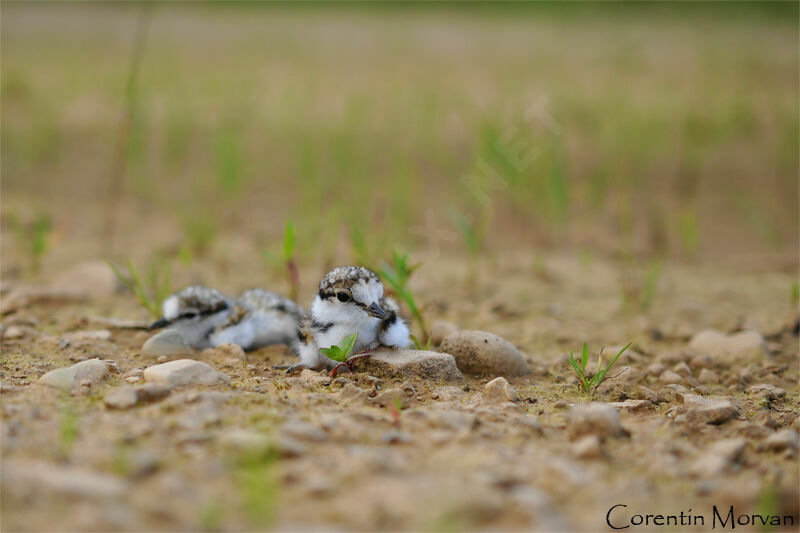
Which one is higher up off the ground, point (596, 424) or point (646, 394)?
point (596, 424)

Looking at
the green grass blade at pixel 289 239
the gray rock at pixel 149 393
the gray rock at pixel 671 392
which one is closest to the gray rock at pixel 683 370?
the gray rock at pixel 671 392

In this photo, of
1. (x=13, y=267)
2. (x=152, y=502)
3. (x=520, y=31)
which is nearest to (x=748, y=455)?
(x=152, y=502)

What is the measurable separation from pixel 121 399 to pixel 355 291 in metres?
1.11

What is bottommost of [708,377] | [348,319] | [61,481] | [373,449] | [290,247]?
[708,377]

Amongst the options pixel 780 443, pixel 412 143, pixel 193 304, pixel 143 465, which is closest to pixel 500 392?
pixel 780 443

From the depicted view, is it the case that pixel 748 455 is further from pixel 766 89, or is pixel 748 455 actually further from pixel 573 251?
pixel 766 89

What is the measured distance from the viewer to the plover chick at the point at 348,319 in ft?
10.6

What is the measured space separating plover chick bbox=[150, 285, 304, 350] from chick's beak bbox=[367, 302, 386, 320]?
0.74 metres

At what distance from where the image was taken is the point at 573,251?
6742 millimetres

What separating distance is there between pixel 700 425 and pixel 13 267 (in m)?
4.77

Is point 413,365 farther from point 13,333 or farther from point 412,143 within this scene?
point 412,143

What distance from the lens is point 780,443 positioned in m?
2.41

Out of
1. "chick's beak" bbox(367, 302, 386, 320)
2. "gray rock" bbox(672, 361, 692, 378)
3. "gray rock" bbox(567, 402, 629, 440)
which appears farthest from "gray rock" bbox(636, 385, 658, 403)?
"chick's beak" bbox(367, 302, 386, 320)

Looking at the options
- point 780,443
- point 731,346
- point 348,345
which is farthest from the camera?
point 731,346
